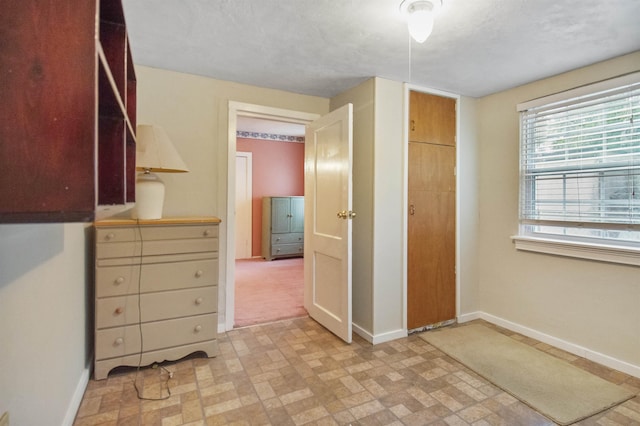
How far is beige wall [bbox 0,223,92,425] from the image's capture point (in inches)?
40.5

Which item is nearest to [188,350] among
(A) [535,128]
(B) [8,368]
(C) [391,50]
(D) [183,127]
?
(B) [8,368]

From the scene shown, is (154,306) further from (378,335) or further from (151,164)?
(378,335)

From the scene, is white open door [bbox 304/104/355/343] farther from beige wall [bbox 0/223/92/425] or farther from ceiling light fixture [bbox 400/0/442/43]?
beige wall [bbox 0/223/92/425]

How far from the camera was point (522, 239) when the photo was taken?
9.12ft

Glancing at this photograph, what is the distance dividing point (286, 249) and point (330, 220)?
3.44 m

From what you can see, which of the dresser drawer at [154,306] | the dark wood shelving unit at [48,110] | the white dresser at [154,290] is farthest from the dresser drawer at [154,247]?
the dark wood shelving unit at [48,110]

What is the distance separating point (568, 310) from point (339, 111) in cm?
234

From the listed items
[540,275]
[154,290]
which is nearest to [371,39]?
[154,290]

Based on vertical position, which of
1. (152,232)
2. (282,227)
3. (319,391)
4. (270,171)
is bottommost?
(319,391)

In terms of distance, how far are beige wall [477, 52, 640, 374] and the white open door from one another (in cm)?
149

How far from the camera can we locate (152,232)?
214 centimetres

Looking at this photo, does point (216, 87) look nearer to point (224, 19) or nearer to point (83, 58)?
point (224, 19)

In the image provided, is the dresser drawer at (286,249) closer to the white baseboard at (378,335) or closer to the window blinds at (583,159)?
the white baseboard at (378,335)

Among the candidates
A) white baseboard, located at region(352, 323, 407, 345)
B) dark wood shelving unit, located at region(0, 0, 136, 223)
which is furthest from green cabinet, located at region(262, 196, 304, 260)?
dark wood shelving unit, located at region(0, 0, 136, 223)
